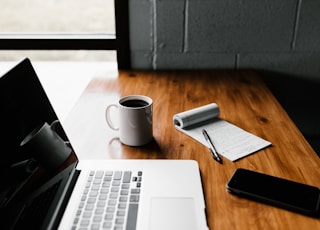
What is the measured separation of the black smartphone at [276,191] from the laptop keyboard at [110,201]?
0.21m

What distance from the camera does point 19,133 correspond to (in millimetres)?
703

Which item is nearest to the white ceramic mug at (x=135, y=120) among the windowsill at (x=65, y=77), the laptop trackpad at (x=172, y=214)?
the laptop trackpad at (x=172, y=214)

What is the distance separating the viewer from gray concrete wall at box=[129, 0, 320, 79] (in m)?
1.50

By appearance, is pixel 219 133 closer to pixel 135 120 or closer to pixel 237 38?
pixel 135 120

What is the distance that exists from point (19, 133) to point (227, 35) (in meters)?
1.06

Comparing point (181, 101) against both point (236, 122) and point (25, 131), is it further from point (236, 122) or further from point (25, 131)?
point (25, 131)

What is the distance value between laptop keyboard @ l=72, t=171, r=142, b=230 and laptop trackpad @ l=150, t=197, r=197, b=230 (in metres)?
0.04

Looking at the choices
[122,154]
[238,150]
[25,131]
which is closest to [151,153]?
[122,154]

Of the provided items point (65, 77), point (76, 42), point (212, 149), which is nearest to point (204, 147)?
point (212, 149)

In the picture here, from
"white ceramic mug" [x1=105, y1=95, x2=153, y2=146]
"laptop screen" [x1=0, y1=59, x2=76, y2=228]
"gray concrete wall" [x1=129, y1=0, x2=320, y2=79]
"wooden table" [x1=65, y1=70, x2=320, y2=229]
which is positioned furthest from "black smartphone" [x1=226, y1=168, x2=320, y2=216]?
"gray concrete wall" [x1=129, y1=0, x2=320, y2=79]

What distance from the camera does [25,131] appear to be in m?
0.73

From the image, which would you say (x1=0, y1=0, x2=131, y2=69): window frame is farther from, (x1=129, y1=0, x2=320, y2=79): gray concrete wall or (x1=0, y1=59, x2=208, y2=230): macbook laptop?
(x1=0, y1=59, x2=208, y2=230): macbook laptop

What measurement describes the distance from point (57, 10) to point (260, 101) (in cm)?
105

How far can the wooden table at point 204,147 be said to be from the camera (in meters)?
0.75
